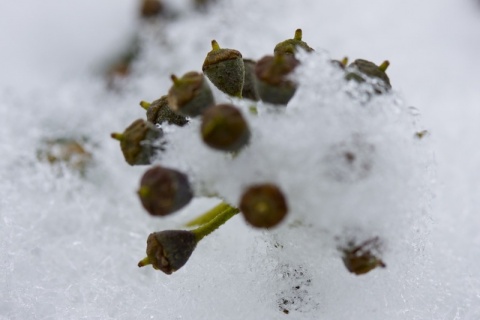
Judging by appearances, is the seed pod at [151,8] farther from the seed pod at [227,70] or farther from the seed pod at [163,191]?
the seed pod at [163,191]

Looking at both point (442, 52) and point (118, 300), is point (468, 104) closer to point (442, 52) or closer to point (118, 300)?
point (442, 52)

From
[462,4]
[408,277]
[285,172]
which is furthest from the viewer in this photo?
[462,4]

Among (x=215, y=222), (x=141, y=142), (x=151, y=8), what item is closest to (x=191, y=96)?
(x=141, y=142)

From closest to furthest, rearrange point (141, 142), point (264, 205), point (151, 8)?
point (264, 205), point (141, 142), point (151, 8)

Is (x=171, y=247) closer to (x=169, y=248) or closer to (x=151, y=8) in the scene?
(x=169, y=248)

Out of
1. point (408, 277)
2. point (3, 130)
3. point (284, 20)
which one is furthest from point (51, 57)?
point (408, 277)

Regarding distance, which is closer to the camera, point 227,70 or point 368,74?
point 368,74
